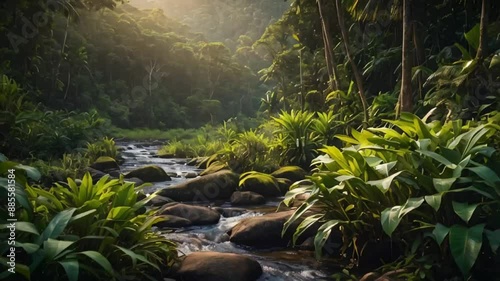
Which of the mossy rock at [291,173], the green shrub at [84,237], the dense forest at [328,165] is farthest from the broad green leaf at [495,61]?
the green shrub at [84,237]

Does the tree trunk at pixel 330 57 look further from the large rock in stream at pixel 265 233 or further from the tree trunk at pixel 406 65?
the large rock in stream at pixel 265 233

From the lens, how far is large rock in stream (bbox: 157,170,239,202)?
853 cm

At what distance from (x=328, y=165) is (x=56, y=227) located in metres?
2.72

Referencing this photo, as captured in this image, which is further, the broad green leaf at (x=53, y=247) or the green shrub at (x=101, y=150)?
the green shrub at (x=101, y=150)

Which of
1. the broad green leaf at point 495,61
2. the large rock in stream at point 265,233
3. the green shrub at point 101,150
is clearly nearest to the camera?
the large rock in stream at point 265,233

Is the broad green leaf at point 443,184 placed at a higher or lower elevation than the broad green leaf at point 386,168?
lower

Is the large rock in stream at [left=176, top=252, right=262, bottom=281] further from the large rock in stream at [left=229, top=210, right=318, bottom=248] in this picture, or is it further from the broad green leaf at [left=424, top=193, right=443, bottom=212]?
the broad green leaf at [left=424, top=193, right=443, bottom=212]

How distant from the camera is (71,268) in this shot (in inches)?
109

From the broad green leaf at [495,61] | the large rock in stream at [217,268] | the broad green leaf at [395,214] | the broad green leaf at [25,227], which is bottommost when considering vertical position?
the large rock in stream at [217,268]

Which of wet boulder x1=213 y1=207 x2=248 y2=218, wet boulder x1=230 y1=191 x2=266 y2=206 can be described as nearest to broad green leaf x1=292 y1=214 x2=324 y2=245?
wet boulder x1=213 y1=207 x2=248 y2=218

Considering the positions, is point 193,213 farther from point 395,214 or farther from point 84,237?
point 395,214

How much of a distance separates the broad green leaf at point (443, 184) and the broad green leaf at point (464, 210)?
5.8 inches

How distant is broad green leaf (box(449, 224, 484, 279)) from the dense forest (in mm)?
13

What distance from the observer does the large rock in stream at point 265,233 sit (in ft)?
17.3
